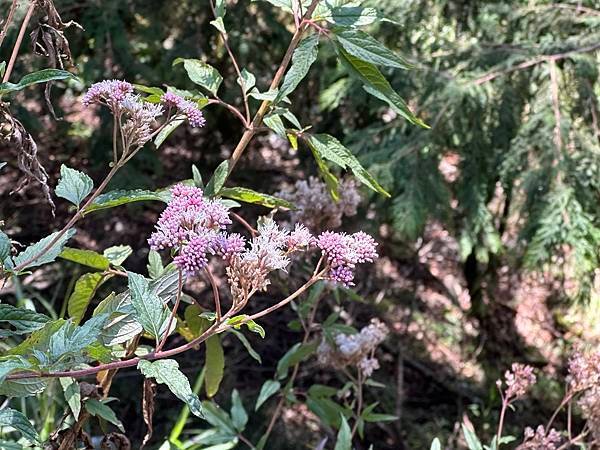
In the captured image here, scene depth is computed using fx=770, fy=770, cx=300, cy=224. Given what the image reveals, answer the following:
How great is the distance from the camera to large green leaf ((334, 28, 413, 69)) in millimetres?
955

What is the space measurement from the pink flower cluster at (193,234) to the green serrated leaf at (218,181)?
25 cm

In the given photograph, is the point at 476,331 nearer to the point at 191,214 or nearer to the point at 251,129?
the point at 251,129

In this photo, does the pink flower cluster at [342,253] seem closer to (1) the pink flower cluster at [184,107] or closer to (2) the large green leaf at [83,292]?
(1) the pink flower cluster at [184,107]

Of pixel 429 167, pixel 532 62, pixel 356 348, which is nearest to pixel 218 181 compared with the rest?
pixel 356 348

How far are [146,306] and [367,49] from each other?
0.42 m

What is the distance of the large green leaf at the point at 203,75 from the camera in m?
1.11

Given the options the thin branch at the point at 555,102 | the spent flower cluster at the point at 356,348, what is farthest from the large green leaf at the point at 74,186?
the thin branch at the point at 555,102

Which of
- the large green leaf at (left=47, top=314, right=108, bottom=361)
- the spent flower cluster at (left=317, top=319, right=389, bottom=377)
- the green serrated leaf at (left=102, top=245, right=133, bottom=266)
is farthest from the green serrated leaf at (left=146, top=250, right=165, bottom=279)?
the spent flower cluster at (left=317, top=319, right=389, bottom=377)

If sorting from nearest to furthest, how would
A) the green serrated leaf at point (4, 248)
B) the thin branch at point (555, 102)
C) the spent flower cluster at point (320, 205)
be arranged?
the green serrated leaf at point (4, 248) < the spent flower cluster at point (320, 205) < the thin branch at point (555, 102)

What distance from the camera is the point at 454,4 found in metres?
2.49

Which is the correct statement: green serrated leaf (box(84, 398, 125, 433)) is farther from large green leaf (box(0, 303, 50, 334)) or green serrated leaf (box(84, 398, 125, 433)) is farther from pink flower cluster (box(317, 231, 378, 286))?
pink flower cluster (box(317, 231, 378, 286))

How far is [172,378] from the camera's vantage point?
78cm

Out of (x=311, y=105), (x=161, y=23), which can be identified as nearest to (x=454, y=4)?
(x=311, y=105)

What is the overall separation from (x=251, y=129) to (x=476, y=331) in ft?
8.30
